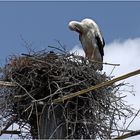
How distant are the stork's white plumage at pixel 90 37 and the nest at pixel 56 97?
252cm

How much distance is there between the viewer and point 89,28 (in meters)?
8.18

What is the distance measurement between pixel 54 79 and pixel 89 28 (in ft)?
10.9

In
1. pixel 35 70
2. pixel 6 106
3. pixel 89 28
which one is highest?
pixel 89 28

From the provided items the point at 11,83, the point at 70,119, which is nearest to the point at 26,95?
the point at 11,83

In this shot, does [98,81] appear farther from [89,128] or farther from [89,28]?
[89,28]

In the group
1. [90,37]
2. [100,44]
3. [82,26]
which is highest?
[82,26]

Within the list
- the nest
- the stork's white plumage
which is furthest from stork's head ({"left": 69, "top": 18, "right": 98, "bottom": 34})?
the nest

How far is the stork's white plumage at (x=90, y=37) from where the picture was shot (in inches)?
315

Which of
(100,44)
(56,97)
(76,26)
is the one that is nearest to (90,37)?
(100,44)

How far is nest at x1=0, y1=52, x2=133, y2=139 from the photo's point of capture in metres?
4.55

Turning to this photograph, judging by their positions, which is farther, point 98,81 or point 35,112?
point 98,81

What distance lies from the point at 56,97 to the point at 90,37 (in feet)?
11.3

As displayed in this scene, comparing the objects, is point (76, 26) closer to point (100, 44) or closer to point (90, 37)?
point (90, 37)

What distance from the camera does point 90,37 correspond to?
8094mm
